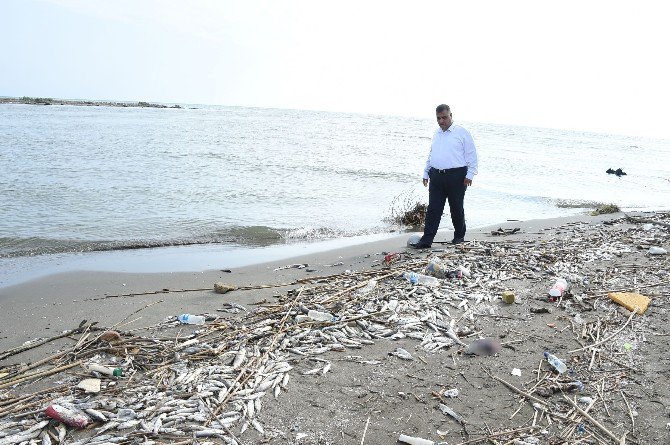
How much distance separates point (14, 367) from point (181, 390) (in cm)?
201

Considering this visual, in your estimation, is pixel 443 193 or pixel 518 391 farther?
pixel 443 193

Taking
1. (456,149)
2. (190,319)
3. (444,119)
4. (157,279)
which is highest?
(444,119)

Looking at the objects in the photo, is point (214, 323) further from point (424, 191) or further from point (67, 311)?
point (424, 191)

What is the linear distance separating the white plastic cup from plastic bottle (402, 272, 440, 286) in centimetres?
160

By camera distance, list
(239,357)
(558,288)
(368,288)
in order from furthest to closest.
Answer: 1. (368,288)
2. (558,288)
3. (239,357)

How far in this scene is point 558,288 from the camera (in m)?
6.53

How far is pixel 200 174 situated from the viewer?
21.7m

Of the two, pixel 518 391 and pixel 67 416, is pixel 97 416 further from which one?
pixel 518 391

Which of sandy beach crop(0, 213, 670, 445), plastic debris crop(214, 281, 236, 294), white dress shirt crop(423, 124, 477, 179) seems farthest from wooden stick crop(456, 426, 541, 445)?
white dress shirt crop(423, 124, 477, 179)

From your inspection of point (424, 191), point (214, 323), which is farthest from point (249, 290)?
point (424, 191)

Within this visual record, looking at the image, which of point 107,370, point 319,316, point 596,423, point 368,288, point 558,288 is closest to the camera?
point 596,423

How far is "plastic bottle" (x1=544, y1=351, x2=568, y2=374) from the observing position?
4718mm

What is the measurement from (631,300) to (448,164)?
12.8 ft

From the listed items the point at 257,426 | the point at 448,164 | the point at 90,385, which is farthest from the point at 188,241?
the point at 257,426
